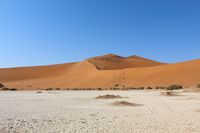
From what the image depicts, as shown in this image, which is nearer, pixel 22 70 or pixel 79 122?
pixel 79 122

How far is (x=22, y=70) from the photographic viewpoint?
95688 mm

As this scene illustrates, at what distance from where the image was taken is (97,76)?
211ft

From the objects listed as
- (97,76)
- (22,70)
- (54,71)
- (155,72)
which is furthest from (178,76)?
(22,70)

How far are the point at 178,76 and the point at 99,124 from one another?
4315 cm

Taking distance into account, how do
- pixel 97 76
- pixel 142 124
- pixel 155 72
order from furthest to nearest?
pixel 97 76 → pixel 155 72 → pixel 142 124

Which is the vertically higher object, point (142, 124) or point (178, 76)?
point (178, 76)

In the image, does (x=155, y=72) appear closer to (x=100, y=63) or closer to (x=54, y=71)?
(x=100, y=63)

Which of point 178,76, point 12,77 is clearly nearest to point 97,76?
point 178,76

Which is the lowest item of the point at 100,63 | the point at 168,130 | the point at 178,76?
the point at 168,130

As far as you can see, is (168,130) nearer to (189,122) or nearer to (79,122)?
(189,122)

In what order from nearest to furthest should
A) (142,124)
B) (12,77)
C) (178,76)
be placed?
(142,124) < (178,76) < (12,77)

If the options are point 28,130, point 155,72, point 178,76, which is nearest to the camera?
point 28,130

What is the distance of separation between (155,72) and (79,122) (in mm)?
48534

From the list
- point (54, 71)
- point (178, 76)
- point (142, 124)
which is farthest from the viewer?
point (54, 71)
